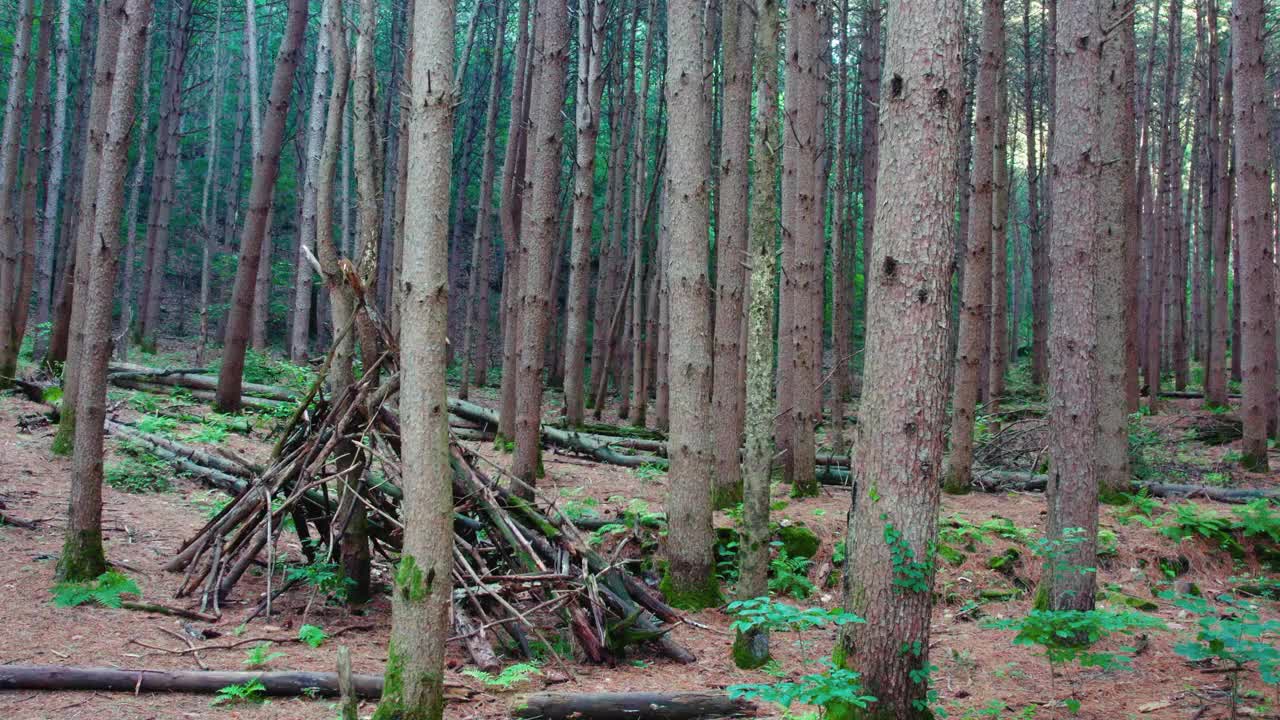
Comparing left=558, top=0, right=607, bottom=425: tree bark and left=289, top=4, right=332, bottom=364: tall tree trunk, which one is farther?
left=289, top=4, right=332, bottom=364: tall tree trunk

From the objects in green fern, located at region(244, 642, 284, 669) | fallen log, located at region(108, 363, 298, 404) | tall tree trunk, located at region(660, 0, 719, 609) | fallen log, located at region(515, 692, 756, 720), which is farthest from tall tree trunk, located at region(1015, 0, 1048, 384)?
green fern, located at region(244, 642, 284, 669)

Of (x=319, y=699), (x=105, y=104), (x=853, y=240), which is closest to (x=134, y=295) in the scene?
(x=853, y=240)

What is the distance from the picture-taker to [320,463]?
20.8 feet

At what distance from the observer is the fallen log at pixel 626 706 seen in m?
5.01

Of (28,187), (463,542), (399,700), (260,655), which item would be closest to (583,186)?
(463,542)

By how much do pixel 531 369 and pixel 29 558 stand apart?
472 cm

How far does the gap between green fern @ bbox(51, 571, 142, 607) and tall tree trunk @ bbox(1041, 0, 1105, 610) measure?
6.54m

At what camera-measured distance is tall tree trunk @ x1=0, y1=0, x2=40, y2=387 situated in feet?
43.7

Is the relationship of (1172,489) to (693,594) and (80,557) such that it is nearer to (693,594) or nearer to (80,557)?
(693,594)

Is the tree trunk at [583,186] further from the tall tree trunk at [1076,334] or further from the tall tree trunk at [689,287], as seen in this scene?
the tall tree trunk at [1076,334]

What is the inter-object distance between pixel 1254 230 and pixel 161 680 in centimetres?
1356

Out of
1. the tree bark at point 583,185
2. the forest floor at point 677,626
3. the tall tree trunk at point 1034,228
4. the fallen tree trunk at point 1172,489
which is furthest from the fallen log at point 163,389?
the tall tree trunk at point 1034,228

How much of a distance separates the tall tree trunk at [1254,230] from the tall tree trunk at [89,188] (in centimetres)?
1344

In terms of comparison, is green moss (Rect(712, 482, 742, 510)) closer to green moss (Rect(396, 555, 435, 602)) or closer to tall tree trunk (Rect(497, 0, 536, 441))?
tall tree trunk (Rect(497, 0, 536, 441))
